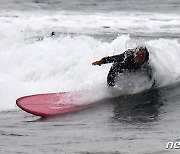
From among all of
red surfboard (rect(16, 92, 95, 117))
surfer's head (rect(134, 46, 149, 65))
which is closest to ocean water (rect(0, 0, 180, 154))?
red surfboard (rect(16, 92, 95, 117))

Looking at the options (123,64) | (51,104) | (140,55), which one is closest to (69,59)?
(123,64)

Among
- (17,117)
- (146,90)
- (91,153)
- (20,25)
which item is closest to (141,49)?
(146,90)

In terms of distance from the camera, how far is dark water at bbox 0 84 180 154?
6.21 meters

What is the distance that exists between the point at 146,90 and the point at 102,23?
13840 mm

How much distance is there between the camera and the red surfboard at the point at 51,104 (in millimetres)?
8859

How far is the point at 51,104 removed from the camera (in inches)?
363

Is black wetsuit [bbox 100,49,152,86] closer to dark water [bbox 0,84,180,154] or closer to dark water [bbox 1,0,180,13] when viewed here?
dark water [bbox 0,84,180,154]

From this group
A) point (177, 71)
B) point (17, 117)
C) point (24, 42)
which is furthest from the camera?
point (24, 42)

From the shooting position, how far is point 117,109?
29.5 feet

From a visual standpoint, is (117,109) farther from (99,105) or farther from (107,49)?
(107,49)

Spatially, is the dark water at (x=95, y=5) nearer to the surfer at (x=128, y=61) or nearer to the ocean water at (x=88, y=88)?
the ocean water at (x=88, y=88)

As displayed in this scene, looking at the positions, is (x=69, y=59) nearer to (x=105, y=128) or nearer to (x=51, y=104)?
(x=51, y=104)

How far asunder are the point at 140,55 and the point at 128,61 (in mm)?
298

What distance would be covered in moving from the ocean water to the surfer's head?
0.42 meters
